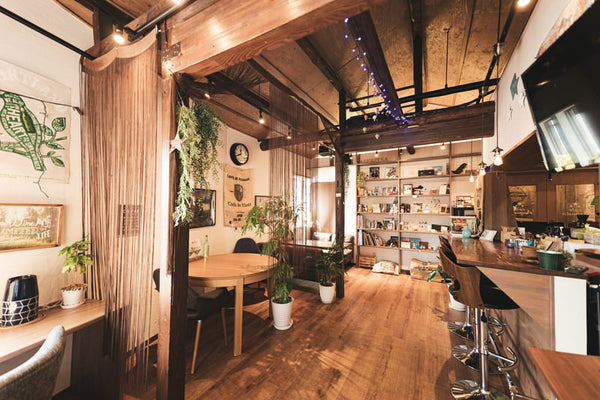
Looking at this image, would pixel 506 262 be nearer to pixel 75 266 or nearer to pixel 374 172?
pixel 75 266

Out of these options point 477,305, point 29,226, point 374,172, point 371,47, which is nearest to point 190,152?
point 29,226

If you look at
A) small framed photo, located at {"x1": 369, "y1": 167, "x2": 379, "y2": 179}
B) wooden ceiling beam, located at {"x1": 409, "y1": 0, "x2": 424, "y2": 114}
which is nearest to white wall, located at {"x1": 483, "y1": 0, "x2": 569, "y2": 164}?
wooden ceiling beam, located at {"x1": 409, "y1": 0, "x2": 424, "y2": 114}

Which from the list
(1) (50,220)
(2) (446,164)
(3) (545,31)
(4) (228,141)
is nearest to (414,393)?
(3) (545,31)

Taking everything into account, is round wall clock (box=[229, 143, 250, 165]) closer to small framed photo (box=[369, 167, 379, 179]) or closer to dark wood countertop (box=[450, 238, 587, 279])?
small framed photo (box=[369, 167, 379, 179])

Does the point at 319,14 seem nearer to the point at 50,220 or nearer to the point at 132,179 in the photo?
the point at 132,179

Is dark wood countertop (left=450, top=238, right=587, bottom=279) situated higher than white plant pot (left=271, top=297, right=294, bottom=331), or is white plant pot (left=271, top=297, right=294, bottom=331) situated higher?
dark wood countertop (left=450, top=238, right=587, bottom=279)

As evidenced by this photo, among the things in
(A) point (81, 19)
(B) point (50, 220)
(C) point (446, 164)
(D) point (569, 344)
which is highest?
(A) point (81, 19)

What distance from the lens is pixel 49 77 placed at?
177cm

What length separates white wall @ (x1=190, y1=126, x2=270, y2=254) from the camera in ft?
11.8

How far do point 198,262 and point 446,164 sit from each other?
5312 millimetres

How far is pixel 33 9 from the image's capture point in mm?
1676

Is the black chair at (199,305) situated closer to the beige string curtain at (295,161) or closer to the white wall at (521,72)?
the beige string curtain at (295,161)

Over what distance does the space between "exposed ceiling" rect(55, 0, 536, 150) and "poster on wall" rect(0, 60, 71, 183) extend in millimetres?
738

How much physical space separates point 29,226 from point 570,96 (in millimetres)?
3574
